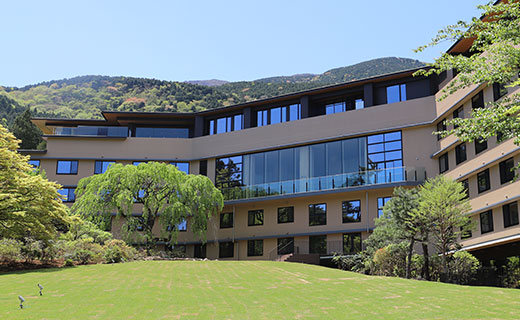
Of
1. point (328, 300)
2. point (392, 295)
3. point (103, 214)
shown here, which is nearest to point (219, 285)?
point (328, 300)

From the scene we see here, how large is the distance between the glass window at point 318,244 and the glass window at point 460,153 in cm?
1131

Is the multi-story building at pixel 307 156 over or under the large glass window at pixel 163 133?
under

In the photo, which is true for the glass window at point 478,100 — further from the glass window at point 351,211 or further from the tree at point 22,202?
the tree at point 22,202

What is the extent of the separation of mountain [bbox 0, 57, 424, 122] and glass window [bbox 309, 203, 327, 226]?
52.8m

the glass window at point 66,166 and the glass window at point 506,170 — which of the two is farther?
the glass window at point 66,166

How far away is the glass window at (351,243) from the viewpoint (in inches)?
1575

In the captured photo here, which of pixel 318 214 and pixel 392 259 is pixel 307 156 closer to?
pixel 318 214

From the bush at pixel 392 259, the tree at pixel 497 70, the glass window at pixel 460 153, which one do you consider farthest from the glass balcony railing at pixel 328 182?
the tree at pixel 497 70

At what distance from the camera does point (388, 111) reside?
40.6m

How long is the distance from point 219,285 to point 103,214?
1885cm

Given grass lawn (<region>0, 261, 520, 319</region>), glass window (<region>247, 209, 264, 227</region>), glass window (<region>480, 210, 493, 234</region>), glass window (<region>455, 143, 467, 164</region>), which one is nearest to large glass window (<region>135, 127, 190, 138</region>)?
glass window (<region>247, 209, 264, 227</region>)

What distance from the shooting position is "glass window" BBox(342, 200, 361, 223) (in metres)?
40.9

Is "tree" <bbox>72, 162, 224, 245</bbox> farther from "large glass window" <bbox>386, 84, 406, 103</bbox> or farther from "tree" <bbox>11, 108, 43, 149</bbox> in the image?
"tree" <bbox>11, 108, 43, 149</bbox>

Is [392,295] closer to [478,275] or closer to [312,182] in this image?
[478,275]
